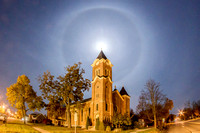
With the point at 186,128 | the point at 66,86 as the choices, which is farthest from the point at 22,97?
the point at 186,128

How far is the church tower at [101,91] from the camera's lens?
44781mm

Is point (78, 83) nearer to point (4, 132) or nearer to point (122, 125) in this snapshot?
point (122, 125)

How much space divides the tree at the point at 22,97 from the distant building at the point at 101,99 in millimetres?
10381

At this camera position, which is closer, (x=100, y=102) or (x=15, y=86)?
(x=15, y=86)

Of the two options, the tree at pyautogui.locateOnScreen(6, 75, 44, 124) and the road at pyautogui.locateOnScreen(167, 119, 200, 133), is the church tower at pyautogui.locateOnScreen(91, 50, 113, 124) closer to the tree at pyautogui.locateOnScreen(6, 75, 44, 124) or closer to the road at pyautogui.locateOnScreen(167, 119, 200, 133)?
the tree at pyautogui.locateOnScreen(6, 75, 44, 124)

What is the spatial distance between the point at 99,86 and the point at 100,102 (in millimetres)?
4777

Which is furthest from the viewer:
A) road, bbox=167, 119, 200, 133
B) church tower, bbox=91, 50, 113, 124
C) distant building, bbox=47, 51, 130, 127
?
Result: distant building, bbox=47, 51, 130, 127

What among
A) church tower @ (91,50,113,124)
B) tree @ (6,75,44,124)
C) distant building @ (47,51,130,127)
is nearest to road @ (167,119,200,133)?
church tower @ (91,50,113,124)

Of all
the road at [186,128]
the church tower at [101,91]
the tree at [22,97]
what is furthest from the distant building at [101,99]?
the road at [186,128]

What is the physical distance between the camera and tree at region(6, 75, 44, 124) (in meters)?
41.2

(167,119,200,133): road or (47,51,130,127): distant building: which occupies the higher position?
(47,51,130,127): distant building

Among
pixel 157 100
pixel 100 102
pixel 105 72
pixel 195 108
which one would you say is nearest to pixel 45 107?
pixel 100 102

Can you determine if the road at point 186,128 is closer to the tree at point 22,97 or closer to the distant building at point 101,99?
the distant building at point 101,99

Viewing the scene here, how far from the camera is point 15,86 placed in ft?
136
